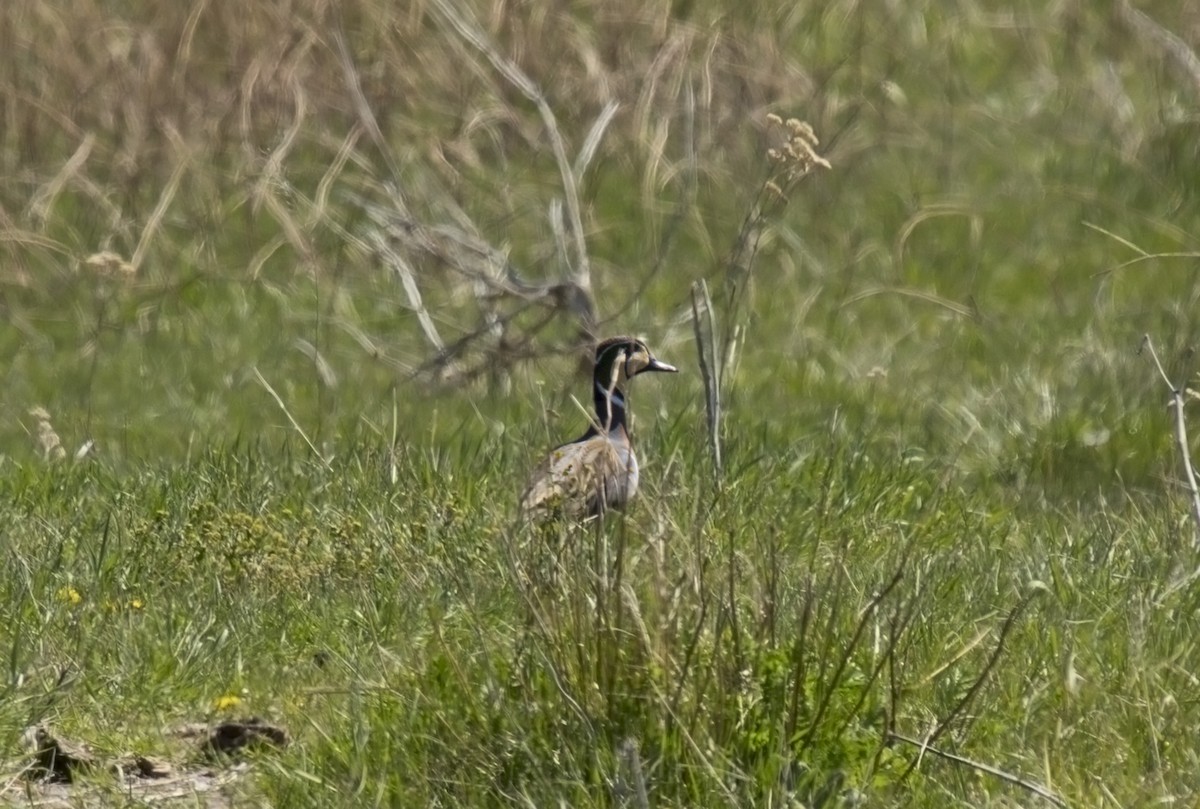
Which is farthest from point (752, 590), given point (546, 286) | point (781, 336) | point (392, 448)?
point (781, 336)

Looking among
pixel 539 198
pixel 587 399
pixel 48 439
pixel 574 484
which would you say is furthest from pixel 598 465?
pixel 539 198

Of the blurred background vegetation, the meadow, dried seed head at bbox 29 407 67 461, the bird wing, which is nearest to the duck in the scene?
the bird wing

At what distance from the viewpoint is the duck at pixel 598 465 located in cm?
493

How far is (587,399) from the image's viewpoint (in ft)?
28.5

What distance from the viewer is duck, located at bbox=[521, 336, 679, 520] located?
4934 mm

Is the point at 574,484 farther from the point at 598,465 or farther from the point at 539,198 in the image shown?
the point at 539,198

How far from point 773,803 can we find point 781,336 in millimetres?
5917

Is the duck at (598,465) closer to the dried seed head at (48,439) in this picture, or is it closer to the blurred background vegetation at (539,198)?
the blurred background vegetation at (539,198)

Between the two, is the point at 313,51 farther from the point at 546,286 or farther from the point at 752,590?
the point at 752,590

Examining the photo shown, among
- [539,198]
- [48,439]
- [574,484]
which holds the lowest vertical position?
[539,198]

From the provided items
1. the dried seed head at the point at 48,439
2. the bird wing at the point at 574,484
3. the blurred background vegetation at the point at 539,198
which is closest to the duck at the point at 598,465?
the bird wing at the point at 574,484

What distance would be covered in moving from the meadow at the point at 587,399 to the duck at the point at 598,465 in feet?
0.33

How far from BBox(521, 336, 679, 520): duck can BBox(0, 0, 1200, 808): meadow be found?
0.33 ft

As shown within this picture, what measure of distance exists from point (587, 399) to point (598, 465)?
11.4 feet
